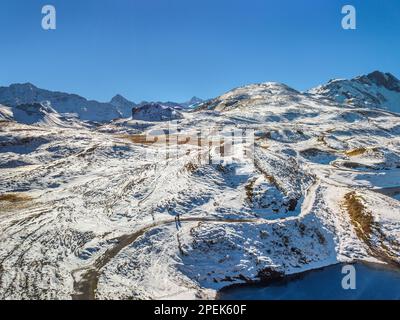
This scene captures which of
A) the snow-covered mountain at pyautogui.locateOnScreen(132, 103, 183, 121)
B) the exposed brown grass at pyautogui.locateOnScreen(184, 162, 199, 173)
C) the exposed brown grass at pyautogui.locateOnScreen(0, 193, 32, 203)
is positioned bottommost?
the exposed brown grass at pyautogui.locateOnScreen(0, 193, 32, 203)

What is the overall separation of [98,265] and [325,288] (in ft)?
56.4

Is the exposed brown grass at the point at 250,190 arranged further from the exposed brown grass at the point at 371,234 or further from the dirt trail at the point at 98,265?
the exposed brown grass at the point at 371,234

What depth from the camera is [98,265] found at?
2562 cm

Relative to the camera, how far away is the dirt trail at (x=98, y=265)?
72.5 ft

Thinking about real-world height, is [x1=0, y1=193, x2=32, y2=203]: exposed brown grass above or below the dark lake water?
above

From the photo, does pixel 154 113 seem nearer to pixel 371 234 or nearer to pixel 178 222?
pixel 178 222

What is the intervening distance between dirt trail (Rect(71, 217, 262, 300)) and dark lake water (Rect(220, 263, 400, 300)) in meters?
8.05

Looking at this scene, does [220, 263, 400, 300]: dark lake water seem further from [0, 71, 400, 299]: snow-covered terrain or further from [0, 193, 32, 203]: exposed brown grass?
[0, 193, 32, 203]: exposed brown grass

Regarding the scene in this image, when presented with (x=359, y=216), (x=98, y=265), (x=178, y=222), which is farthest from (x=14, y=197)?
(x=359, y=216)

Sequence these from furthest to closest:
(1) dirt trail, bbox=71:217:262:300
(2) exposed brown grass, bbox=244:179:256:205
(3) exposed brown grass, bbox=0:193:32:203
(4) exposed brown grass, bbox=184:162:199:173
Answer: (4) exposed brown grass, bbox=184:162:199:173
(3) exposed brown grass, bbox=0:193:32:203
(2) exposed brown grass, bbox=244:179:256:205
(1) dirt trail, bbox=71:217:262:300

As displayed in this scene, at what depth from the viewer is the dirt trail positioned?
870 inches

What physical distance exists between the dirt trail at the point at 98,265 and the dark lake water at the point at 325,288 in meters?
8.05

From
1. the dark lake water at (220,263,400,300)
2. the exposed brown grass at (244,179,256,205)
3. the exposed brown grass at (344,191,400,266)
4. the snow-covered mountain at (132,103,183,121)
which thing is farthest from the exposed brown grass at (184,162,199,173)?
the snow-covered mountain at (132,103,183,121)
